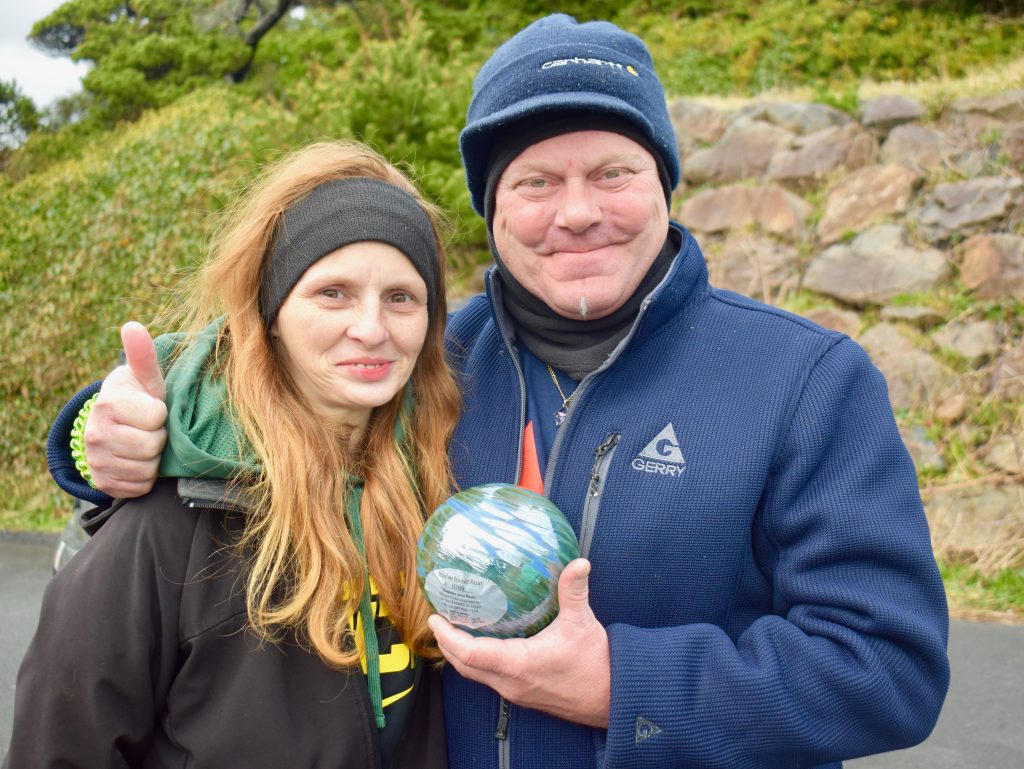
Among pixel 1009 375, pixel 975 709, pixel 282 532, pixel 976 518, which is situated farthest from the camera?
pixel 1009 375

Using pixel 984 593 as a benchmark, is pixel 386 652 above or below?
above

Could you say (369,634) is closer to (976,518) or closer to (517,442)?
(517,442)

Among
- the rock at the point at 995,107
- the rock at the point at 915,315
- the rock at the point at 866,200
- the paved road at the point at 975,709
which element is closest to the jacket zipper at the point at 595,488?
the paved road at the point at 975,709

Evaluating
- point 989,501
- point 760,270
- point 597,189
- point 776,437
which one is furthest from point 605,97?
point 760,270

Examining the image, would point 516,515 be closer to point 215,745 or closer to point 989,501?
point 215,745

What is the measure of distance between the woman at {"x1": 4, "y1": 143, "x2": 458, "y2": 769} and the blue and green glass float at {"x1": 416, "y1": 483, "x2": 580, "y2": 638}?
0.23 m

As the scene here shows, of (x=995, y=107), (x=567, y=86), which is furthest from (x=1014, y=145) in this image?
(x=567, y=86)

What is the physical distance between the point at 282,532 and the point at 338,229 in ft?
2.34

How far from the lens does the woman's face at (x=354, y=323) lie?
7.14 feet

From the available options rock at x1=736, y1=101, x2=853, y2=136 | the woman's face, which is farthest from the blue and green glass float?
rock at x1=736, y1=101, x2=853, y2=136

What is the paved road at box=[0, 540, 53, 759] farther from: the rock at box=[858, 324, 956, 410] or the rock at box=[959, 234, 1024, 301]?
the rock at box=[959, 234, 1024, 301]

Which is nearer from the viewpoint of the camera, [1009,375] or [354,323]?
[354,323]

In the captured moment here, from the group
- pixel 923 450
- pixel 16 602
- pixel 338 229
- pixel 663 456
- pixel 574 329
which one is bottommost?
pixel 16 602

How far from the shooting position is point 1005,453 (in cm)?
631
